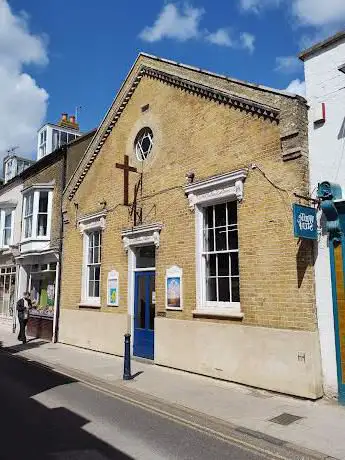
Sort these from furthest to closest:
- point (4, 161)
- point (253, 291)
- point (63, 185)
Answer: point (4, 161) → point (63, 185) → point (253, 291)

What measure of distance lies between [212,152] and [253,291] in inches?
139

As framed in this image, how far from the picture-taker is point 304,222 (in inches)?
303

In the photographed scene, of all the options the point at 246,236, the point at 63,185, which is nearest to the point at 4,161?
the point at 63,185

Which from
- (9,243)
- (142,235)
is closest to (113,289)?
(142,235)

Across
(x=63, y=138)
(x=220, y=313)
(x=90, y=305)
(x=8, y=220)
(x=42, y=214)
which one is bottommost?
(x=220, y=313)

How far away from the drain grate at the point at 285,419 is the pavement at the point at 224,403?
0.20 ft

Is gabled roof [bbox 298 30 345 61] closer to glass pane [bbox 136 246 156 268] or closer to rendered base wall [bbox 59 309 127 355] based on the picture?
glass pane [bbox 136 246 156 268]

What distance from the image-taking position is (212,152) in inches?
403

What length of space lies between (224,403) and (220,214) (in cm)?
434

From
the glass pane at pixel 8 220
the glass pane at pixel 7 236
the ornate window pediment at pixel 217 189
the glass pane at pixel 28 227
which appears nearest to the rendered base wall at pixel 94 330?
the ornate window pediment at pixel 217 189

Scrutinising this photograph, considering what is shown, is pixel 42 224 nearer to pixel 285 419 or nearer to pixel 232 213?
pixel 232 213

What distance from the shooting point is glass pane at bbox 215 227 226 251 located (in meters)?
9.99

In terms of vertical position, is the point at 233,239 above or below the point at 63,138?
below

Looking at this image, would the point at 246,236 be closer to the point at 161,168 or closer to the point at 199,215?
the point at 199,215
